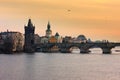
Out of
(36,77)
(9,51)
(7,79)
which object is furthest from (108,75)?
(9,51)

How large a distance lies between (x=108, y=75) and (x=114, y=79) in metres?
6.38

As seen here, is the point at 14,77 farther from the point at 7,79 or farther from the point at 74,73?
the point at 74,73

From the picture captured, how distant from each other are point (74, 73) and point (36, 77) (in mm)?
10478

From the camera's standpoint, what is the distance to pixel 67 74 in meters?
84.7

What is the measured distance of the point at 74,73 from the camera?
87625 millimetres

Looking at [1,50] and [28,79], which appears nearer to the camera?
[28,79]

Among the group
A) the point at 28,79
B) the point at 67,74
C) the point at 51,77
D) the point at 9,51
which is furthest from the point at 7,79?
the point at 9,51

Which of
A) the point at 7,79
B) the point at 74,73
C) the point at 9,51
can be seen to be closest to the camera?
the point at 7,79


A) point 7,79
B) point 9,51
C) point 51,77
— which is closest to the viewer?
point 7,79

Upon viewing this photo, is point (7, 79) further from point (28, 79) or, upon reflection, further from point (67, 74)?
point (67, 74)

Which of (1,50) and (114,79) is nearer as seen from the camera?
(114,79)

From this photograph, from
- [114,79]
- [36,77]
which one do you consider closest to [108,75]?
[114,79]

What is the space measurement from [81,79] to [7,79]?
36.2 ft

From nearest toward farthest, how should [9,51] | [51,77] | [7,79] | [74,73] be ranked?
1. [7,79]
2. [51,77]
3. [74,73]
4. [9,51]
